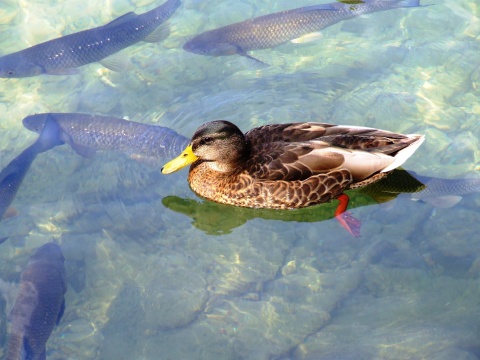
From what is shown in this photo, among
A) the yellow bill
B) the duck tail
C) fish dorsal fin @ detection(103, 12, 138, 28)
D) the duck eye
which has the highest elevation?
fish dorsal fin @ detection(103, 12, 138, 28)

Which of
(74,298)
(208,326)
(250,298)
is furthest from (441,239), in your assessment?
(74,298)

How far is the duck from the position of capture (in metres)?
5.94

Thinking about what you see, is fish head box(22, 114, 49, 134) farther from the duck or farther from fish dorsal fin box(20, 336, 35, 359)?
fish dorsal fin box(20, 336, 35, 359)

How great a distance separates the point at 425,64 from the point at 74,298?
5328mm

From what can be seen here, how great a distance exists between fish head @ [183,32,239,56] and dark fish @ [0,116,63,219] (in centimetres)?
224

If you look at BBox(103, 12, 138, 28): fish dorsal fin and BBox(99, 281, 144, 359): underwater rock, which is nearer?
BBox(99, 281, 144, 359): underwater rock

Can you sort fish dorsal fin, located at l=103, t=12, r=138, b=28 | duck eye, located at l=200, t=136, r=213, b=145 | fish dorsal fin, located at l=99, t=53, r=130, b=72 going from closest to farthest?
duck eye, located at l=200, t=136, r=213, b=145 → fish dorsal fin, located at l=99, t=53, r=130, b=72 → fish dorsal fin, located at l=103, t=12, r=138, b=28

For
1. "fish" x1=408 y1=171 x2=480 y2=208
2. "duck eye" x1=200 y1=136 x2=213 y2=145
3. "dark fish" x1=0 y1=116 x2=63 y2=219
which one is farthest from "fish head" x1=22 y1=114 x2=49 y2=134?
"fish" x1=408 y1=171 x2=480 y2=208

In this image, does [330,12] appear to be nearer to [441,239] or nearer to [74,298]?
[441,239]

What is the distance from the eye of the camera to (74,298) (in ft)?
18.5

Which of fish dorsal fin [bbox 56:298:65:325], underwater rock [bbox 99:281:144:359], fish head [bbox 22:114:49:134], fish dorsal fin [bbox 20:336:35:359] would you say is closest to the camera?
fish dorsal fin [bbox 20:336:35:359]

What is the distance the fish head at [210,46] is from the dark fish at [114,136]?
5.81ft

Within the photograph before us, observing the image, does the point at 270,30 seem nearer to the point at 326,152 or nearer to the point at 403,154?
the point at 326,152

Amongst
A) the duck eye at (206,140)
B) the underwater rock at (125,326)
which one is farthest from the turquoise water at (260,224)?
the duck eye at (206,140)
